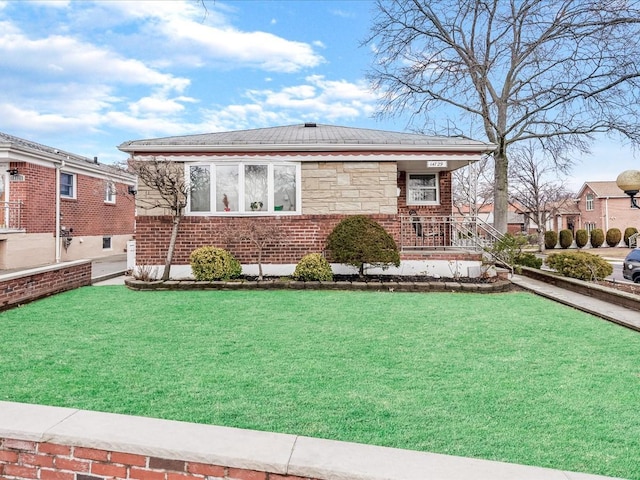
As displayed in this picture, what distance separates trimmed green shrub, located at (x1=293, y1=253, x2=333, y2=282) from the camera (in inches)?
368

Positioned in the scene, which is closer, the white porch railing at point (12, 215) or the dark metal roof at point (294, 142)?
the dark metal roof at point (294, 142)

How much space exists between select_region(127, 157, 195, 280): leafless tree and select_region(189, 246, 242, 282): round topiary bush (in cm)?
71

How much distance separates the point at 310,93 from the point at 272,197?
9.06 meters

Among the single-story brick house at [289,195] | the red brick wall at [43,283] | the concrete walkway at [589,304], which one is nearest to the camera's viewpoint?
the concrete walkway at [589,304]

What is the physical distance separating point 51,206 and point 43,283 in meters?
8.93

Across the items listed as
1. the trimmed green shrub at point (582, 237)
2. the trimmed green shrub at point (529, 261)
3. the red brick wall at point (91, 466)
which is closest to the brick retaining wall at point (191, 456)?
the red brick wall at point (91, 466)

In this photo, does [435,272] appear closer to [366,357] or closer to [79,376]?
[366,357]

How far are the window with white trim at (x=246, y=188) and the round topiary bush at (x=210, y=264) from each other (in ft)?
4.53

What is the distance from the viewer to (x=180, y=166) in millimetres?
10273

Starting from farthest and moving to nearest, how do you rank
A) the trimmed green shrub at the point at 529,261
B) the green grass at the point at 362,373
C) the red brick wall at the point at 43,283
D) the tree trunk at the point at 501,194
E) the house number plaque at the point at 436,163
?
the tree trunk at the point at 501,194 < the trimmed green shrub at the point at 529,261 < the house number plaque at the point at 436,163 < the red brick wall at the point at 43,283 < the green grass at the point at 362,373

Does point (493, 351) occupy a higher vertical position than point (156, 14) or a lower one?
lower

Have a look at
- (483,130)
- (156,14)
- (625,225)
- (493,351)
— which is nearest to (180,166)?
(156,14)

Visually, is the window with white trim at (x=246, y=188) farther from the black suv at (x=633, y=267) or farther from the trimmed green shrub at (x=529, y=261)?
the black suv at (x=633, y=267)

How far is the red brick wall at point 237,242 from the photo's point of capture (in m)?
10.3
